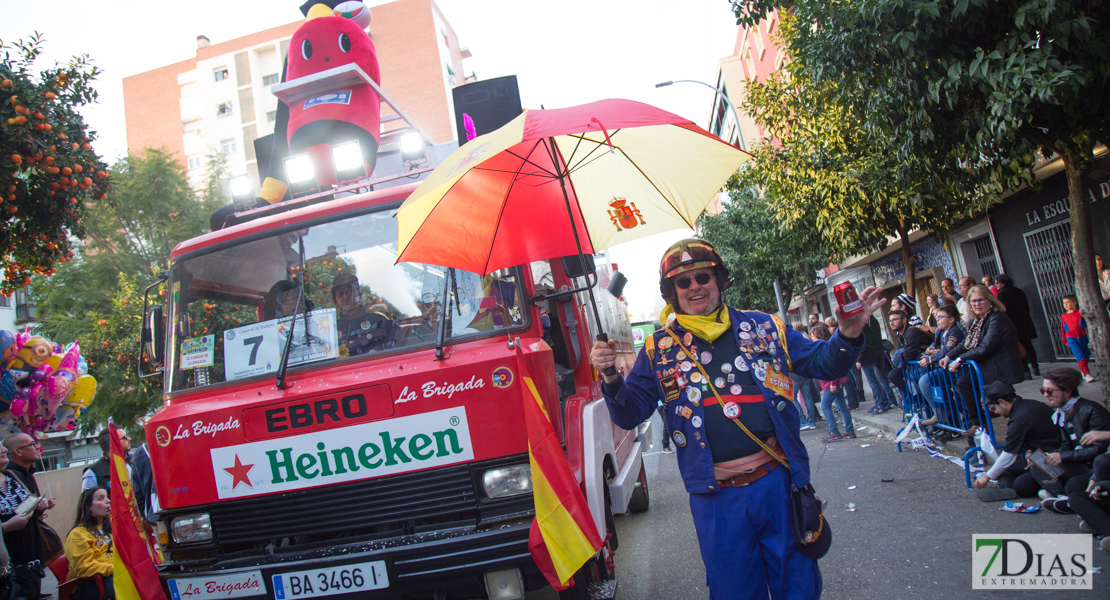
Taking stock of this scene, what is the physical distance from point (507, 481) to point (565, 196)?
1472mm

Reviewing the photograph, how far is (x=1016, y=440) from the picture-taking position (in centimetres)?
500

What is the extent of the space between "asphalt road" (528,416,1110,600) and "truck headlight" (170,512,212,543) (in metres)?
2.18

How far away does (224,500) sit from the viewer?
12.3 ft

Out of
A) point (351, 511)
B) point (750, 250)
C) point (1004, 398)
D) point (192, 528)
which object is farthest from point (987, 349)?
point (750, 250)

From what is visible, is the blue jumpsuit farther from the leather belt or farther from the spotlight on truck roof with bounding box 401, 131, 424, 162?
the spotlight on truck roof with bounding box 401, 131, 424, 162

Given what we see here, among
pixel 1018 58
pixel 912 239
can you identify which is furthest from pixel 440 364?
pixel 912 239

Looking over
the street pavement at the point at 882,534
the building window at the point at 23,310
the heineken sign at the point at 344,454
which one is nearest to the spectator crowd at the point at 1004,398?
the street pavement at the point at 882,534

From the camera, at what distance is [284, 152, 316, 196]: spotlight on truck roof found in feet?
16.4

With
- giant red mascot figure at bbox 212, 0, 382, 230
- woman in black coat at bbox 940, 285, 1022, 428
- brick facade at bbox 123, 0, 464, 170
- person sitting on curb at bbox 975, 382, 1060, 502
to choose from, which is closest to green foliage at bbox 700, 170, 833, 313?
woman in black coat at bbox 940, 285, 1022, 428

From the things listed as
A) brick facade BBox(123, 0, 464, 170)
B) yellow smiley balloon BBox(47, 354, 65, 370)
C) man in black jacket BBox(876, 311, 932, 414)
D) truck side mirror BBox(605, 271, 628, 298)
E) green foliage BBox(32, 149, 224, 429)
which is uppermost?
brick facade BBox(123, 0, 464, 170)

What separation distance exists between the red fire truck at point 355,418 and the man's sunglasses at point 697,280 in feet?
2.79

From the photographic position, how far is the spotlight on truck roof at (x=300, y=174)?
16.4 feet

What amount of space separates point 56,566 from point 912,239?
20.1m

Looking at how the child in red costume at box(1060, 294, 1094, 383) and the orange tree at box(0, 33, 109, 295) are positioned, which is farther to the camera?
the child in red costume at box(1060, 294, 1094, 383)
